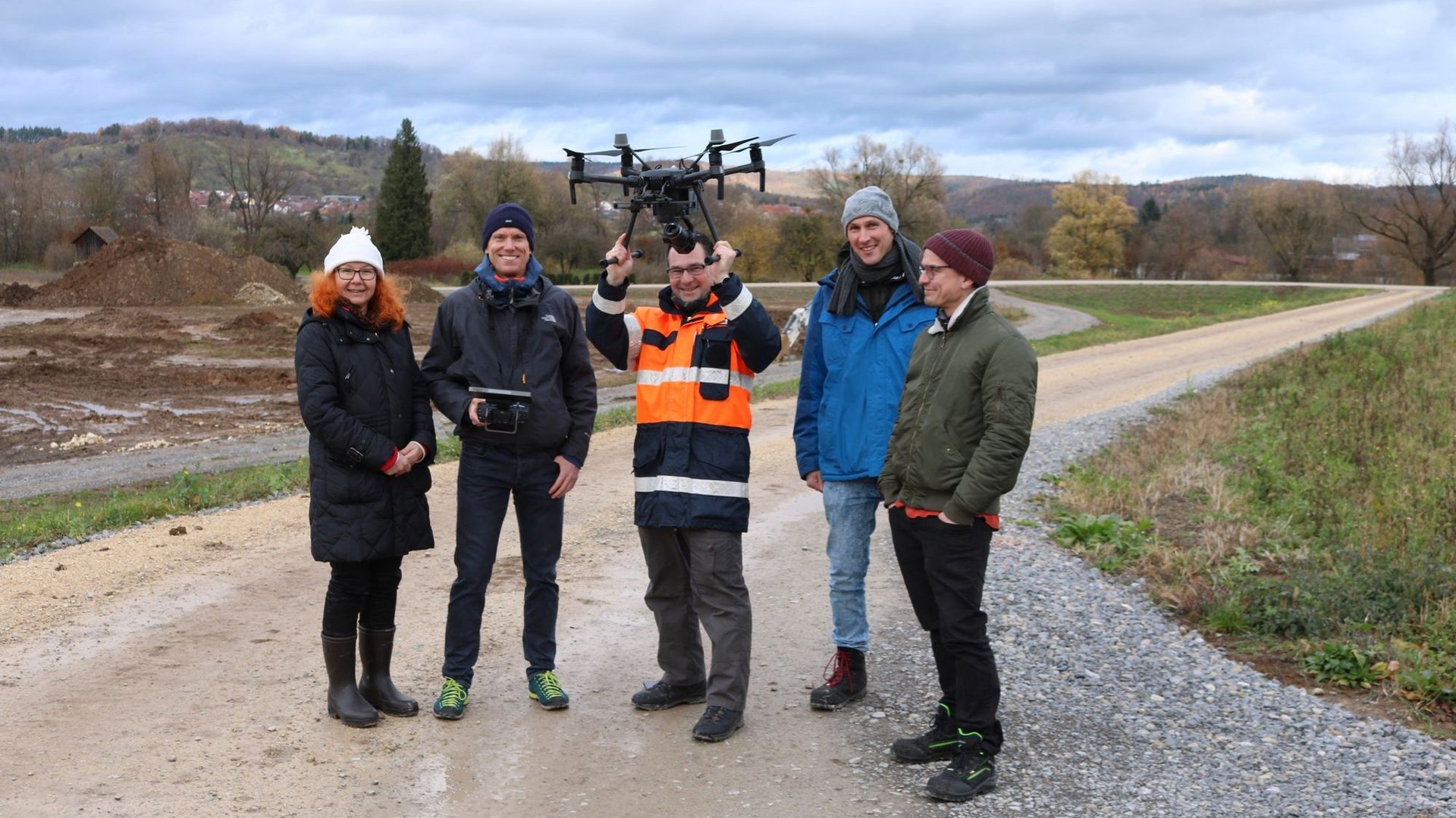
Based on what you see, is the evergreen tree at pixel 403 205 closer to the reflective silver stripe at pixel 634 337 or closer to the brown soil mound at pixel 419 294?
the brown soil mound at pixel 419 294

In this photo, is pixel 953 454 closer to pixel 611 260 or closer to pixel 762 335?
pixel 762 335

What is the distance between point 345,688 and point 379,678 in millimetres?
A: 158

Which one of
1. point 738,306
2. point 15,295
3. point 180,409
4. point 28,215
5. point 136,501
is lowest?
point 180,409

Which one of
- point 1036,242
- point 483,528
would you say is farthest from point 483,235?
point 1036,242

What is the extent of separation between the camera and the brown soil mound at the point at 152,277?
47.7 m

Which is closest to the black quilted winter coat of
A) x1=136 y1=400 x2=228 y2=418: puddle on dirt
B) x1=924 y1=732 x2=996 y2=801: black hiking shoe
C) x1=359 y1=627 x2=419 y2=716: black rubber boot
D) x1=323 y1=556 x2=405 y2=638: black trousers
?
x1=323 y1=556 x2=405 y2=638: black trousers

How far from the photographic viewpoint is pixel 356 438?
16.6 feet

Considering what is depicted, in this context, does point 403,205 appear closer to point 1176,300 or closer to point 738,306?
point 1176,300

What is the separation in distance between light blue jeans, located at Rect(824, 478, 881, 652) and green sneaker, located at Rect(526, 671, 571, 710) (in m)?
1.29

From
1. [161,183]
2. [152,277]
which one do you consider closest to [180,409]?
[152,277]

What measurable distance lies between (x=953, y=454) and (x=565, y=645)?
2767mm

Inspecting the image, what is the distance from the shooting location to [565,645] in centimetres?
654

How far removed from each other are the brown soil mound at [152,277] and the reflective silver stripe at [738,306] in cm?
4712

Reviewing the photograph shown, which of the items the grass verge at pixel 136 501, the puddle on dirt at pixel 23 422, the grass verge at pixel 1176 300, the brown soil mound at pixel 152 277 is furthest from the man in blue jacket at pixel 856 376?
the brown soil mound at pixel 152 277
